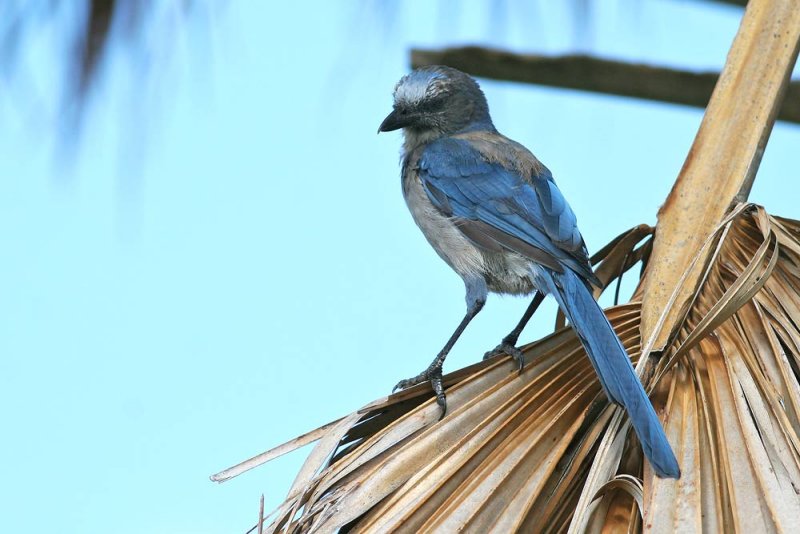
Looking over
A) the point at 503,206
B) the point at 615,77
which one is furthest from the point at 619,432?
the point at 615,77

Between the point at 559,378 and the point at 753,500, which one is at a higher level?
the point at 559,378

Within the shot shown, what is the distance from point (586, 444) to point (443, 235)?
197 centimetres

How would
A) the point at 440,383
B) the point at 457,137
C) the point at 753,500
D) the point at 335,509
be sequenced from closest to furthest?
the point at 753,500 < the point at 335,509 < the point at 440,383 < the point at 457,137

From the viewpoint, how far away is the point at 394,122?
5.65 metres

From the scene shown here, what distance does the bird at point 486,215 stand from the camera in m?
3.57

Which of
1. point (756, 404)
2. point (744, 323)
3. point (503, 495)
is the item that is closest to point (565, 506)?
point (503, 495)

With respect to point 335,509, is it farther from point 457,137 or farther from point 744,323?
point 457,137

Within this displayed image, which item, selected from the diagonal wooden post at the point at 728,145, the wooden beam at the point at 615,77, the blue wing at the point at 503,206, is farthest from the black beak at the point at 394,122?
the diagonal wooden post at the point at 728,145

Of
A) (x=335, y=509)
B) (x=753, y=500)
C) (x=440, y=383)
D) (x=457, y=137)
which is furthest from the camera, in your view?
(x=457, y=137)

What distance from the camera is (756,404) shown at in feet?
9.58

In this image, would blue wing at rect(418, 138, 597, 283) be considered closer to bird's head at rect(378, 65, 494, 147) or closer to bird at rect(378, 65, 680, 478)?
bird at rect(378, 65, 680, 478)

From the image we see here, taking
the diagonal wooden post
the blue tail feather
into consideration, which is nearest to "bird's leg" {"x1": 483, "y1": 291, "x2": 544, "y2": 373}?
the blue tail feather

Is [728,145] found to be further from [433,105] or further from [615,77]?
[433,105]

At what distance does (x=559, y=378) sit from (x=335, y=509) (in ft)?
2.95
